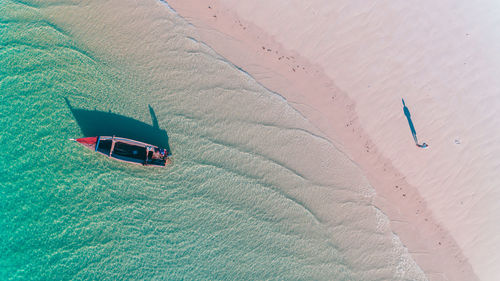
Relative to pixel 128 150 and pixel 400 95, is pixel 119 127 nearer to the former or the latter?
pixel 128 150

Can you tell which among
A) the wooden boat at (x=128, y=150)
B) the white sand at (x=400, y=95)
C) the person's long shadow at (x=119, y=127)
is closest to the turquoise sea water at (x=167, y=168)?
the person's long shadow at (x=119, y=127)

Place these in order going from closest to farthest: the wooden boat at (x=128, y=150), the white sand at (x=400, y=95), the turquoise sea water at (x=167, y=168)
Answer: the wooden boat at (x=128, y=150)
the turquoise sea water at (x=167, y=168)
the white sand at (x=400, y=95)

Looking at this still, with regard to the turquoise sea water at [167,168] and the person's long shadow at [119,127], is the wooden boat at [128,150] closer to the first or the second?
the person's long shadow at [119,127]

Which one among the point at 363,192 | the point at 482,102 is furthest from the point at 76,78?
the point at 482,102

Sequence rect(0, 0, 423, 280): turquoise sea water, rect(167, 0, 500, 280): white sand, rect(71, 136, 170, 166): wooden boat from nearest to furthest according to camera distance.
A: rect(71, 136, 170, 166): wooden boat → rect(0, 0, 423, 280): turquoise sea water → rect(167, 0, 500, 280): white sand

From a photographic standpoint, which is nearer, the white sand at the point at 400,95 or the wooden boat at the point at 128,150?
the wooden boat at the point at 128,150

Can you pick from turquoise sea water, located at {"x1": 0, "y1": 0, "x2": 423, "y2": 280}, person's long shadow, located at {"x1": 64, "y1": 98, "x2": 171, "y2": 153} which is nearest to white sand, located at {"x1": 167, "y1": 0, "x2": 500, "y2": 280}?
turquoise sea water, located at {"x1": 0, "y1": 0, "x2": 423, "y2": 280}

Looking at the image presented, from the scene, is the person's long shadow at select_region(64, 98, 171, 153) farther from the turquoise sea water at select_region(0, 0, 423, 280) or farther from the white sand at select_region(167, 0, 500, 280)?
the white sand at select_region(167, 0, 500, 280)
